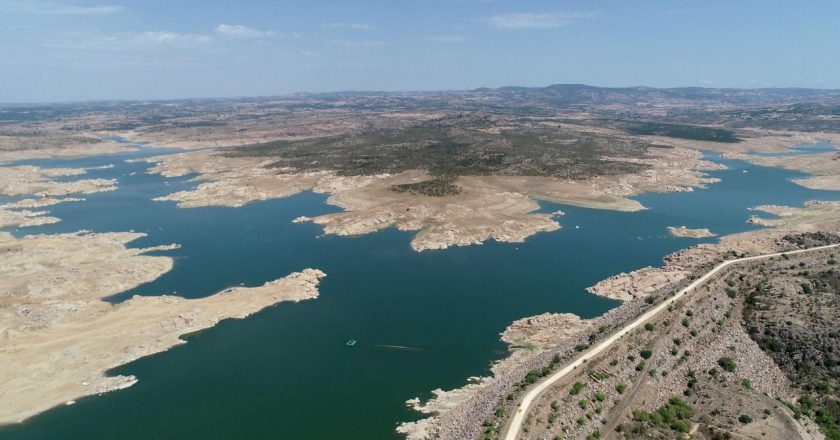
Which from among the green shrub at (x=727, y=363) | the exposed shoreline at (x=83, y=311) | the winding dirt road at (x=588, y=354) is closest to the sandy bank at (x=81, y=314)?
the exposed shoreline at (x=83, y=311)

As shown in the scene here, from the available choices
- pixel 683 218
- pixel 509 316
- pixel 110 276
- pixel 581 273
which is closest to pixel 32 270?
pixel 110 276

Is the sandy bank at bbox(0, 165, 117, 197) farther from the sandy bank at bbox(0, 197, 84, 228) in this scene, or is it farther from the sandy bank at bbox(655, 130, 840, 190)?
the sandy bank at bbox(655, 130, 840, 190)

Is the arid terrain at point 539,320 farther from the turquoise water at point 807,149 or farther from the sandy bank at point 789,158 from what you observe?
the turquoise water at point 807,149

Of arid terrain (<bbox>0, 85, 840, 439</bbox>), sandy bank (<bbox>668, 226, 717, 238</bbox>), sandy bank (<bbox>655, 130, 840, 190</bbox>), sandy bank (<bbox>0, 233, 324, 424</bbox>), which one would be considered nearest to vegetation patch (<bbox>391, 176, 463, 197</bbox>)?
arid terrain (<bbox>0, 85, 840, 439</bbox>)

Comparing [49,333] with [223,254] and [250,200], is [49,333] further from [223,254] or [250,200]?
[250,200]

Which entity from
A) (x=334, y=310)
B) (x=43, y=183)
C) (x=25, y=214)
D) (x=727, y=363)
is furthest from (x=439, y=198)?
(x=43, y=183)

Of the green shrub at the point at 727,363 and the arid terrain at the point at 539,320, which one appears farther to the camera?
the green shrub at the point at 727,363
